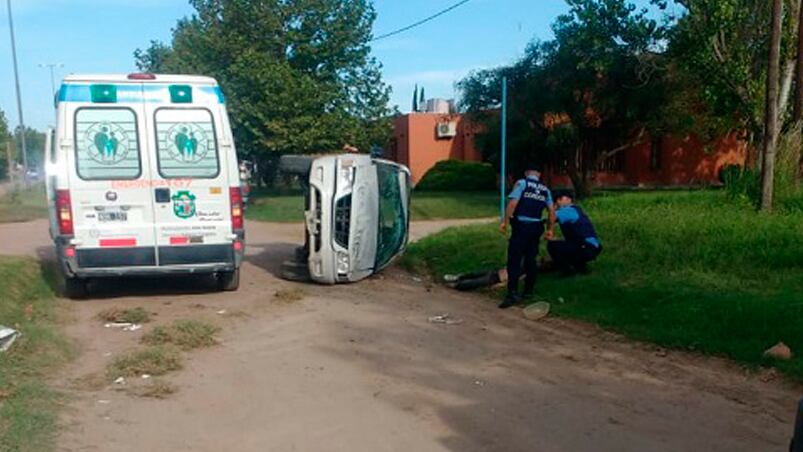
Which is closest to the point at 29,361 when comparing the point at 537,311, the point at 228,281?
the point at 228,281

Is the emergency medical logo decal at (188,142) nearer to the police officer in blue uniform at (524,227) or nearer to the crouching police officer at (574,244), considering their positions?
the police officer in blue uniform at (524,227)

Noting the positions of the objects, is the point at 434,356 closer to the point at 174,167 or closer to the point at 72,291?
the point at 174,167

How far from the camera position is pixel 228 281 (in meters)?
10.7

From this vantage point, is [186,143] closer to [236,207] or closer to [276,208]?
[236,207]

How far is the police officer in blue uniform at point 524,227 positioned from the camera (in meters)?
9.15

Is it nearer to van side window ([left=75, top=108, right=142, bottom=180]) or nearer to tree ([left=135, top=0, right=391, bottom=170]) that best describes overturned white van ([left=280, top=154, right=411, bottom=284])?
van side window ([left=75, top=108, right=142, bottom=180])

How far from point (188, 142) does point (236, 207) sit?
3.27 ft

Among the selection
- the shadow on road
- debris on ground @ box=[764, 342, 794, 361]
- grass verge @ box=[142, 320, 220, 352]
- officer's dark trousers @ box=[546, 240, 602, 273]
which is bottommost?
the shadow on road

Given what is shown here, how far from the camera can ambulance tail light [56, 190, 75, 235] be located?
9.24 meters

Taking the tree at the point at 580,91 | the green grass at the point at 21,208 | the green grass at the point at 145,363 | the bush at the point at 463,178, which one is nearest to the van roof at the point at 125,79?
the green grass at the point at 145,363

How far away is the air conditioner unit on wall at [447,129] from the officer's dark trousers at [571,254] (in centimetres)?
2936

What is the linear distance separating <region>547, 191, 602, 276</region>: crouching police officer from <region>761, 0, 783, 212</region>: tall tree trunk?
392cm

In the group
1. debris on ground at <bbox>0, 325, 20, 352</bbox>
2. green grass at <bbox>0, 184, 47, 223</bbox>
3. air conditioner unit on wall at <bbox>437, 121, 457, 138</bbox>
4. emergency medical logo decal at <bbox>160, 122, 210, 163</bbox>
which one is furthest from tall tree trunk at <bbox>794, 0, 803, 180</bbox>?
air conditioner unit on wall at <bbox>437, 121, 457, 138</bbox>

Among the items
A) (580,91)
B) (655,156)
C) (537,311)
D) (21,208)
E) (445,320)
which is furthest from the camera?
(655,156)
